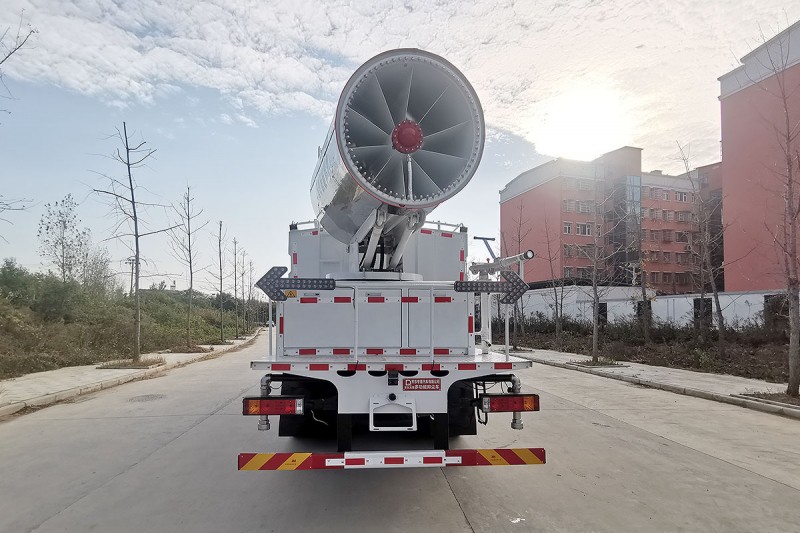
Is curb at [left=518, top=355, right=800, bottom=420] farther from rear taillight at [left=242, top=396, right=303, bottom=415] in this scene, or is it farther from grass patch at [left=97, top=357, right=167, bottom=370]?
grass patch at [left=97, top=357, right=167, bottom=370]

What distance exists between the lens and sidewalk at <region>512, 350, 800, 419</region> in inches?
395

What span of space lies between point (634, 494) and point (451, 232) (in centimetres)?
352

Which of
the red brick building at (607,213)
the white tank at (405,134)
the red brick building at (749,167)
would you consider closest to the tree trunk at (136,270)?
the white tank at (405,134)

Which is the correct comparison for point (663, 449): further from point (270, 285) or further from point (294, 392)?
point (270, 285)

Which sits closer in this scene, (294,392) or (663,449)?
(294,392)

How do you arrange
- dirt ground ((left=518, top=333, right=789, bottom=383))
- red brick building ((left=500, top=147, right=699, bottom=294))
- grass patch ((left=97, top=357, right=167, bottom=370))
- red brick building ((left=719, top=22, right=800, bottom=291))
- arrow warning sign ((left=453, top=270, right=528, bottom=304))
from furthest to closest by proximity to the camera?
red brick building ((left=500, top=147, right=699, bottom=294))
red brick building ((left=719, top=22, right=800, bottom=291))
grass patch ((left=97, top=357, right=167, bottom=370))
dirt ground ((left=518, top=333, right=789, bottom=383))
arrow warning sign ((left=453, top=270, right=528, bottom=304))

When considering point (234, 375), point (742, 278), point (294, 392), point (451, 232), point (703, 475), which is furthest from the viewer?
point (742, 278)

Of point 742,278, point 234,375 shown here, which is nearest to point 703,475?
point 234,375

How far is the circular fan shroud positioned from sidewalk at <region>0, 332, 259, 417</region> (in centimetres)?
908

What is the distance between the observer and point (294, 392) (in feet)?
16.8

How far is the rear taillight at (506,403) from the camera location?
482cm

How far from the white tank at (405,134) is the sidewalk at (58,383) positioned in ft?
29.6

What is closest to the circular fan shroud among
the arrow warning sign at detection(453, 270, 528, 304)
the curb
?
the arrow warning sign at detection(453, 270, 528, 304)

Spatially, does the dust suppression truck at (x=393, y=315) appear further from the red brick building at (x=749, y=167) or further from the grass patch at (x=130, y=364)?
the red brick building at (x=749, y=167)
